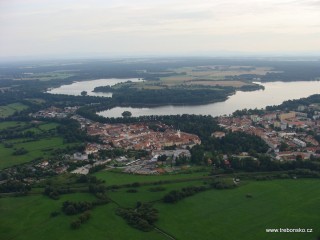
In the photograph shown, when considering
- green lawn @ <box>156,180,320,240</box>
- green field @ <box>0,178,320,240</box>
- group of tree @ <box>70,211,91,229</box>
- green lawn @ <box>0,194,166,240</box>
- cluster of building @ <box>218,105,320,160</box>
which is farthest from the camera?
cluster of building @ <box>218,105,320,160</box>

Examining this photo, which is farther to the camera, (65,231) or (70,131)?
(70,131)

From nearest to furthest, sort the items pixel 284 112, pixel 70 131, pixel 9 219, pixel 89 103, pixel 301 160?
pixel 9 219
pixel 301 160
pixel 70 131
pixel 284 112
pixel 89 103

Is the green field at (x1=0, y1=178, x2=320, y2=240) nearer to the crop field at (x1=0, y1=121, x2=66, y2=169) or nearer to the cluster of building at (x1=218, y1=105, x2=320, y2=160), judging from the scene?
the cluster of building at (x1=218, y1=105, x2=320, y2=160)

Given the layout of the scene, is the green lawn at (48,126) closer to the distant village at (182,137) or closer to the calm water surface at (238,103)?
the distant village at (182,137)

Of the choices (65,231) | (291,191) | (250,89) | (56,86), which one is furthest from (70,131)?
(56,86)

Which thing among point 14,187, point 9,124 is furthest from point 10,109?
point 14,187

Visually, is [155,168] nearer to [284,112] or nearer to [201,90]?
[284,112]

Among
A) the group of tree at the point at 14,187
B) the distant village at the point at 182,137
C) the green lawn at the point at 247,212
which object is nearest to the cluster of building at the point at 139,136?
the distant village at the point at 182,137

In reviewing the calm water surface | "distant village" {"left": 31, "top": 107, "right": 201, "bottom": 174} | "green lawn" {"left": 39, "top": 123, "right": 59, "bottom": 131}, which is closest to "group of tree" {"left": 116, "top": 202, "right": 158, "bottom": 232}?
"distant village" {"left": 31, "top": 107, "right": 201, "bottom": 174}
